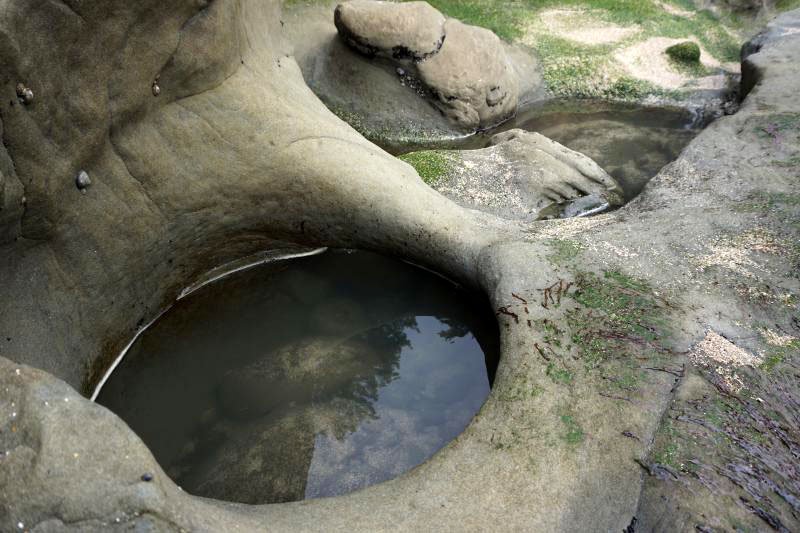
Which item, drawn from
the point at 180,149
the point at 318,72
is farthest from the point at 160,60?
the point at 318,72

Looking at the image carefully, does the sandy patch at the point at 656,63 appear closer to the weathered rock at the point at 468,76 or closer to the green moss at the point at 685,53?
the green moss at the point at 685,53

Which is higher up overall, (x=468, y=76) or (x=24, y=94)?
(x=24, y=94)

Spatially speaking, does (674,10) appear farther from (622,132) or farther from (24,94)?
(24,94)

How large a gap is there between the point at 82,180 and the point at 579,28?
23.3 feet

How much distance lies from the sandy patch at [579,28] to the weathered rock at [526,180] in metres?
3.15

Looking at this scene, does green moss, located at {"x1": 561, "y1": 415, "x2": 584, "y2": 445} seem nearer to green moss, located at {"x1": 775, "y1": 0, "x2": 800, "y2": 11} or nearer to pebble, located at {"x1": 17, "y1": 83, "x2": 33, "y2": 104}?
pebble, located at {"x1": 17, "y1": 83, "x2": 33, "y2": 104}

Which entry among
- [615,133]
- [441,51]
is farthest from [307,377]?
[615,133]

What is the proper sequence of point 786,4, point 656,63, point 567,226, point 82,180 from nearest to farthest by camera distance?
1. point 82,180
2. point 567,226
3. point 656,63
4. point 786,4

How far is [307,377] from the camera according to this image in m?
4.00

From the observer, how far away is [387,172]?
4.50m

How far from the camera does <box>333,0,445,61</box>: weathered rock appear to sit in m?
6.87

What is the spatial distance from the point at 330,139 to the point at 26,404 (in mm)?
2620

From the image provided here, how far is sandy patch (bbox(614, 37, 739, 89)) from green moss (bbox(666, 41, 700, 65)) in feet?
0.29

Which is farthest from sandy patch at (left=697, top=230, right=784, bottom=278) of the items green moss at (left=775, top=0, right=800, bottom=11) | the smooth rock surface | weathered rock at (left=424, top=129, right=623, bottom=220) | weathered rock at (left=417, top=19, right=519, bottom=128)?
green moss at (left=775, top=0, right=800, bottom=11)
